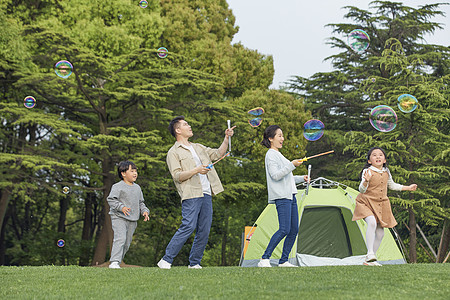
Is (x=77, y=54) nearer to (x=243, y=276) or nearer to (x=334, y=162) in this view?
(x=334, y=162)

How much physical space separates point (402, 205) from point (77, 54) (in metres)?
9.96

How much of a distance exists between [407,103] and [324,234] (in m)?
3.08

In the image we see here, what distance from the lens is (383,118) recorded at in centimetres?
852

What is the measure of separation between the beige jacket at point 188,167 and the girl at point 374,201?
5.10ft

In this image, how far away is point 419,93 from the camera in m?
16.6

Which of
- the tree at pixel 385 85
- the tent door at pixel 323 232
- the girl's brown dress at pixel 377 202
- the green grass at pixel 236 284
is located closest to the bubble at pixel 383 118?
the girl's brown dress at pixel 377 202

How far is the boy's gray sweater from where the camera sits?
643 cm

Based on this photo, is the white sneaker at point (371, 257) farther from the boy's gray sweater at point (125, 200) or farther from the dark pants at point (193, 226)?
the boy's gray sweater at point (125, 200)

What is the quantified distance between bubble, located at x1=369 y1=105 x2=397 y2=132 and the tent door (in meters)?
2.49

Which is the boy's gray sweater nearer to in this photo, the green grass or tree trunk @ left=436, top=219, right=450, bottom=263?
the green grass

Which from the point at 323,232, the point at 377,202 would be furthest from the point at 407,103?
the point at 377,202

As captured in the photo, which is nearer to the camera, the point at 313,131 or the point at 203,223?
the point at 203,223

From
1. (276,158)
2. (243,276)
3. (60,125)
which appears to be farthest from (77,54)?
(243,276)

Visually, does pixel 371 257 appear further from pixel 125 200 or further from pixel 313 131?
pixel 313 131
